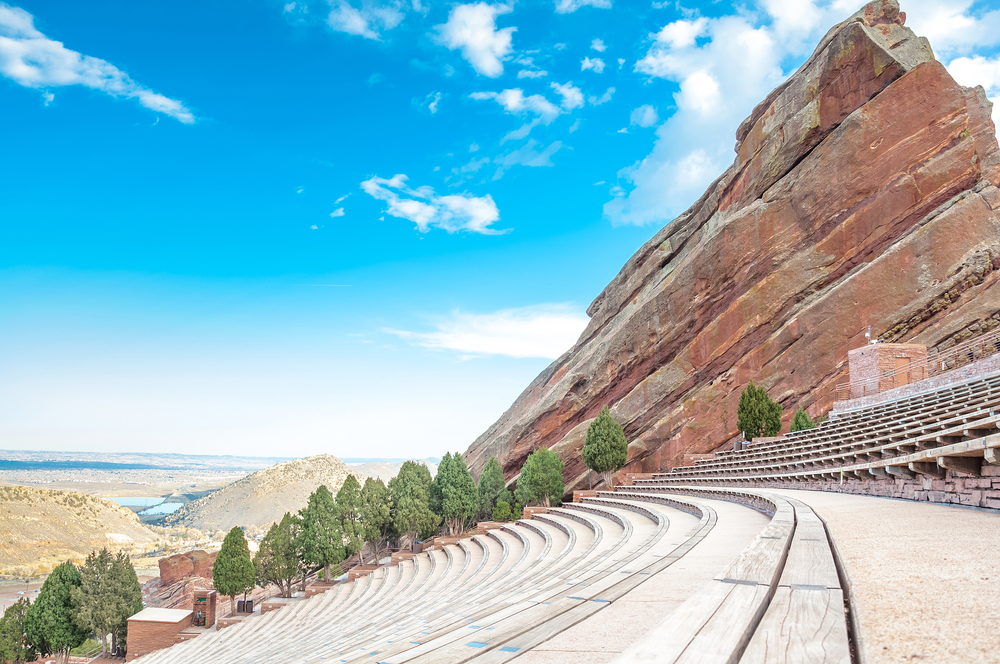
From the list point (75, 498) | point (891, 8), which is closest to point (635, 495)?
point (891, 8)

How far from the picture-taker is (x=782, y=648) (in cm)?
211

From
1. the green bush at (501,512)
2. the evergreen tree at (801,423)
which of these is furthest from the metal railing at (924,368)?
the green bush at (501,512)

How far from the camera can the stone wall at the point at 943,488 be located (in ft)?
26.3

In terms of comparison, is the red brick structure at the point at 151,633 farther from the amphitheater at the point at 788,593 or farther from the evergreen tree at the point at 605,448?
the amphitheater at the point at 788,593

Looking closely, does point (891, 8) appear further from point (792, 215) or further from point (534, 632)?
point (534, 632)

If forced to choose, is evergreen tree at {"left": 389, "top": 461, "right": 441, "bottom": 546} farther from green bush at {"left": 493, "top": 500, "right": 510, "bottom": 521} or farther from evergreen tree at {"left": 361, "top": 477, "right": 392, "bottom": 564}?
green bush at {"left": 493, "top": 500, "right": 510, "bottom": 521}

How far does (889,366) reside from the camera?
90.5 feet

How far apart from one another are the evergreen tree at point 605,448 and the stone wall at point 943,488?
68.6 feet

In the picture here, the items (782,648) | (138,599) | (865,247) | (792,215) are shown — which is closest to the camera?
(782,648)

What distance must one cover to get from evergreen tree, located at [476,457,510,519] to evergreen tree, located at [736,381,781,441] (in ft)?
55.7

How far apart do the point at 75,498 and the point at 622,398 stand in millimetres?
114183

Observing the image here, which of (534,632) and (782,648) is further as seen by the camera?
(534,632)

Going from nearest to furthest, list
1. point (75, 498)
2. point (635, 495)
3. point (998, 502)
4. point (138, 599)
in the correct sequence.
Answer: point (998, 502) < point (635, 495) < point (138, 599) < point (75, 498)

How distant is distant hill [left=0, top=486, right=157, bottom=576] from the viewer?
82.9 metres
